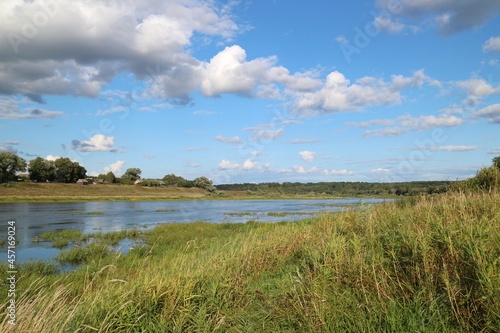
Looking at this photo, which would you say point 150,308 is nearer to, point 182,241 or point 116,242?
point 182,241

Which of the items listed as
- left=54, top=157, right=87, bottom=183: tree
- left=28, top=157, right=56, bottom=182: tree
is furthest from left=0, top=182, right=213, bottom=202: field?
left=54, top=157, right=87, bottom=183: tree

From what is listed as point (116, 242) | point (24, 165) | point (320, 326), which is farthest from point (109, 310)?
point (24, 165)

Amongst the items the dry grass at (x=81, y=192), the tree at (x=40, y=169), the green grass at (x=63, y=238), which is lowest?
the green grass at (x=63, y=238)

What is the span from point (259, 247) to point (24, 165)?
83.6 metres

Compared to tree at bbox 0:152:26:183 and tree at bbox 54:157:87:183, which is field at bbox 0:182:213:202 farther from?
tree at bbox 54:157:87:183

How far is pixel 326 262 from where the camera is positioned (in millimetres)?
6805

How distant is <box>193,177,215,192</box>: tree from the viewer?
117750mm

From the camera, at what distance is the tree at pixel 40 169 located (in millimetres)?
75688

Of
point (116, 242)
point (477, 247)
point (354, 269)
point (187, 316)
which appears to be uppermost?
point (477, 247)

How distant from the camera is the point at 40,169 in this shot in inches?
3007

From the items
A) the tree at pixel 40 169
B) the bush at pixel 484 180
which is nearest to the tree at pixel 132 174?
the tree at pixel 40 169

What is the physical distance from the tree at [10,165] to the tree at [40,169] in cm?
192

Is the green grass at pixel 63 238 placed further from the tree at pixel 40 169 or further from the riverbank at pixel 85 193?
the tree at pixel 40 169

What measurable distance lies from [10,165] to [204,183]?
2392 inches
